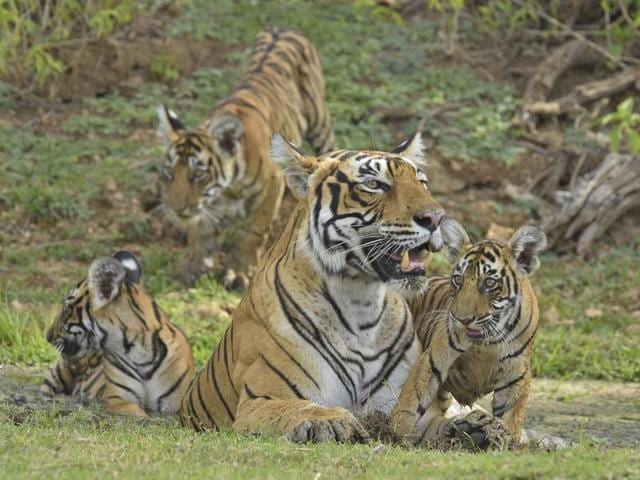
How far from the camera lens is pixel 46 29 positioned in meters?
12.5

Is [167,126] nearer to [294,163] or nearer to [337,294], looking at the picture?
[294,163]

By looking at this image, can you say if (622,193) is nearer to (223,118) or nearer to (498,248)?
(223,118)

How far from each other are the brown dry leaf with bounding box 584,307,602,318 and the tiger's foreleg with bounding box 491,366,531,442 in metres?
3.64

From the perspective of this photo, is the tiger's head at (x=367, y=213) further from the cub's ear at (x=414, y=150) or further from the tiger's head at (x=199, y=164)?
the tiger's head at (x=199, y=164)

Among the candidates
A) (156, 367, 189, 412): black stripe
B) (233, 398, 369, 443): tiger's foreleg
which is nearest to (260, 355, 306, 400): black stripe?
(233, 398, 369, 443): tiger's foreleg

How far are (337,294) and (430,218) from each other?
24.8 inches

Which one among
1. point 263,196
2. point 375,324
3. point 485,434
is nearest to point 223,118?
point 263,196

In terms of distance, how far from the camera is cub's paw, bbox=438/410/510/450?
17.5 feet

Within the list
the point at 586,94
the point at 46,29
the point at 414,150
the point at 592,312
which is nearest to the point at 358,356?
the point at 414,150

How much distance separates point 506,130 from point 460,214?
4.86 ft

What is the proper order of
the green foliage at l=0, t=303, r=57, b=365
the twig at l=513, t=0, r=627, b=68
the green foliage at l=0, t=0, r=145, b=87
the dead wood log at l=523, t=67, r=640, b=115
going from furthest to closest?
the dead wood log at l=523, t=67, r=640, b=115
the twig at l=513, t=0, r=627, b=68
the green foliage at l=0, t=0, r=145, b=87
the green foliage at l=0, t=303, r=57, b=365

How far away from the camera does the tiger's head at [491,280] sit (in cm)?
565

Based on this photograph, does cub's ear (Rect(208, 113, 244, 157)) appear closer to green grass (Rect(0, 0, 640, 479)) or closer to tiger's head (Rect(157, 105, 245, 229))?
tiger's head (Rect(157, 105, 245, 229))

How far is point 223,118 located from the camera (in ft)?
32.9
